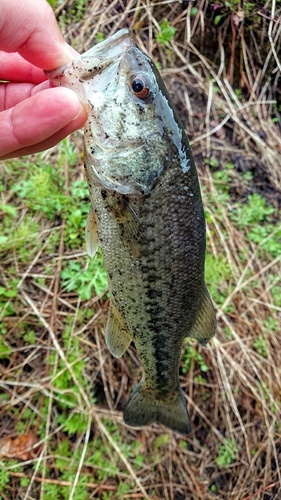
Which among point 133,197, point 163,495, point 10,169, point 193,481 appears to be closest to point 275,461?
point 193,481

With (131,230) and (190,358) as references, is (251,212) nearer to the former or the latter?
(190,358)

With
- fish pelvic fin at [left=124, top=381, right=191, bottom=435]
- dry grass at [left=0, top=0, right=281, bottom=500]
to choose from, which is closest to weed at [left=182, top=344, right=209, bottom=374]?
dry grass at [left=0, top=0, right=281, bottom=500]

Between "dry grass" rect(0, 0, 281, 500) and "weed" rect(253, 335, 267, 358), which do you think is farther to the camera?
"weed" rect(253, 335, 267, 358)

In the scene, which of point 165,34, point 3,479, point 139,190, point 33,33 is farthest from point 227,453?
point 165,34

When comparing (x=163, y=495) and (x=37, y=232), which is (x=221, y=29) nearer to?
(x=37, y=232)

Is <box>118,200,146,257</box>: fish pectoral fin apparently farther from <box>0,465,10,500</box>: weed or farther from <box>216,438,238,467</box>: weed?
<box>216,438,238,467</box>: weed

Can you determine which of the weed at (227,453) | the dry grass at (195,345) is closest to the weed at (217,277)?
the dry grass at (195,345)
